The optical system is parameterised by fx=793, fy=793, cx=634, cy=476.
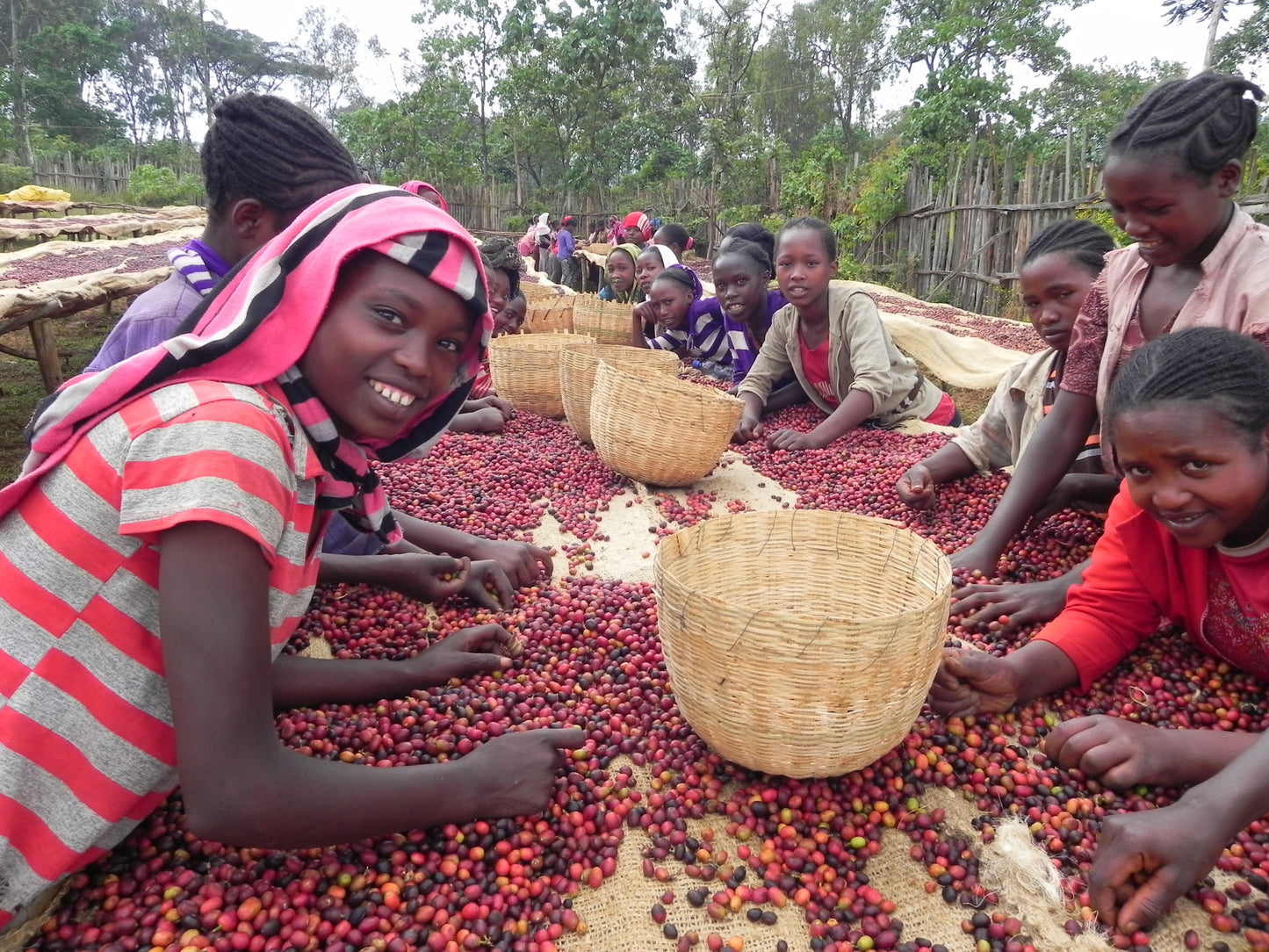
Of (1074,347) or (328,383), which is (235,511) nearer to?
(328,383)

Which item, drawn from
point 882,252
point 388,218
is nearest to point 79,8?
point 882,252

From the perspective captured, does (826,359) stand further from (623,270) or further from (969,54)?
(969,54)

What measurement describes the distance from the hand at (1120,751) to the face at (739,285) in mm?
4253

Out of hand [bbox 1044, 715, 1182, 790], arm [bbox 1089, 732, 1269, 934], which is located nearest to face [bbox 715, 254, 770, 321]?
hand [bbox 1044, 715, 1182, 790]

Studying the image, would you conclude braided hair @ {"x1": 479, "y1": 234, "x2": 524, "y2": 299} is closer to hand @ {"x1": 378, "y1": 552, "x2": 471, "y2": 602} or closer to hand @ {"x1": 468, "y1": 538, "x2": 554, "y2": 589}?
hand @ {"x1": 468, "y1": 538, "x2": 554, "y2": 589}

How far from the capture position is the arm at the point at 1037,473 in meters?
3.03

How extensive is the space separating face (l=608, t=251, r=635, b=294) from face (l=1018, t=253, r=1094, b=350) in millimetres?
6444

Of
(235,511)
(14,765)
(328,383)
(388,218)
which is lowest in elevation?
(14,765)

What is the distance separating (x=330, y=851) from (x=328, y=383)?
3.32ft

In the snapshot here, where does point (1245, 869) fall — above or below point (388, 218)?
below

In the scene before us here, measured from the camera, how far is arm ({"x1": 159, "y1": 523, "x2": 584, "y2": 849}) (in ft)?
4.23

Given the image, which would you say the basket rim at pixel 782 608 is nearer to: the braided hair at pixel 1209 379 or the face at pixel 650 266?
the braided hair at pixel 1209 379

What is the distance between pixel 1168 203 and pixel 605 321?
18.7 feet

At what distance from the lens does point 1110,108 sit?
19781mm
